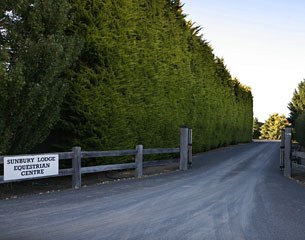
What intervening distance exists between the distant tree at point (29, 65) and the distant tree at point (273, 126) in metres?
77.4

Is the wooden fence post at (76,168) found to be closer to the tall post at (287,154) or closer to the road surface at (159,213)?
the road surface at (159,213)

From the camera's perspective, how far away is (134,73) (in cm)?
1402

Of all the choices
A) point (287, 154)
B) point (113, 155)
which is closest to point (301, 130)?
point (287, 154)

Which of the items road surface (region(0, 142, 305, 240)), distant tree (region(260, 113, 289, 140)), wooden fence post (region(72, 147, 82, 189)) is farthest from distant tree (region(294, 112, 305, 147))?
distant tree (region(260, 113, 289, 140))

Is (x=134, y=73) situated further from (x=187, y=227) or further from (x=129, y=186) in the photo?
(x=187, y=227)

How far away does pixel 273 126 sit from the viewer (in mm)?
89562

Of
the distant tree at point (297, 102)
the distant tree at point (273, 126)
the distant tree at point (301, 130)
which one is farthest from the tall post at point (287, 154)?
the distant tree at point (273, 126)

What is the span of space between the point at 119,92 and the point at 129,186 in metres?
3.43

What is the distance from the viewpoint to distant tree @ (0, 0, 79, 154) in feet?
28.5

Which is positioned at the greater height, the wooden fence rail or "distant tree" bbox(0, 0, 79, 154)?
"distant tree" bbox(0, 0, 79, 154)

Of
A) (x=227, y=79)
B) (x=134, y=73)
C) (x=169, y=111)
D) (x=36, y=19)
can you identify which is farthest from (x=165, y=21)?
(x=227, y=79)

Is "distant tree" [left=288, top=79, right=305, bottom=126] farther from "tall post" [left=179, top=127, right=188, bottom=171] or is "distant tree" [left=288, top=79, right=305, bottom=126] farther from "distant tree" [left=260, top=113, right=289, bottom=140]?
"tall post" [left=179, top=127, right=188, bottom=171]

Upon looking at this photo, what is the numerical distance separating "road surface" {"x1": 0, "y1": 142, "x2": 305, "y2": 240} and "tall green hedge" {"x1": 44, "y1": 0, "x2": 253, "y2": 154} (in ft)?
7.44

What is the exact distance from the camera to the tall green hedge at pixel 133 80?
11438 millimetres
